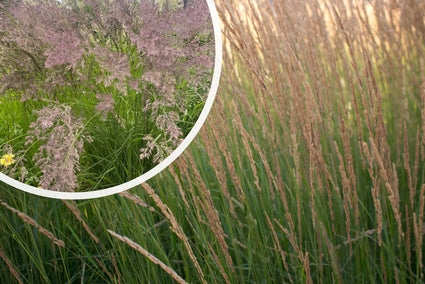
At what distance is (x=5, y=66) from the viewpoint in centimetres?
72

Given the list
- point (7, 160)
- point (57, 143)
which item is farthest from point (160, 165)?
point (7, 160)

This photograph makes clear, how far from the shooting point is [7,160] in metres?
0.78

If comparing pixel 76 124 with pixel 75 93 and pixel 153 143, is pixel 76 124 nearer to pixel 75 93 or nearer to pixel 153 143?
pixel 75 93

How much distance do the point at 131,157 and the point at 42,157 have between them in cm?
20

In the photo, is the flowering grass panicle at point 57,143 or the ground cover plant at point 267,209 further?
the ground cover plant at point 267,209

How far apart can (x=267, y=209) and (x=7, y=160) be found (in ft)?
2.56

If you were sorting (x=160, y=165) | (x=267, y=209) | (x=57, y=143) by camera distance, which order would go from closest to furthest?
1. (x=57, y=143)
2. (x=160, y=165)
3. (x=267, y=209)

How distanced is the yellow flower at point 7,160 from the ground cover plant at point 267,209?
0.12m

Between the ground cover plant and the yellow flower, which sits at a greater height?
the yellow flower

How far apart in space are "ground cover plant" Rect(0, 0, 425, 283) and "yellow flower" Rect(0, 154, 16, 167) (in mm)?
119

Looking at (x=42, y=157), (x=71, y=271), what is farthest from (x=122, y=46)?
(x=71, y=271)

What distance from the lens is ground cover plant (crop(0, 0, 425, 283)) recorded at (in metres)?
0.91

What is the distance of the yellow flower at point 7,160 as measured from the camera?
30.6 inches

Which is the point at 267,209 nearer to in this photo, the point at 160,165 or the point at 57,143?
the point at 160,165
